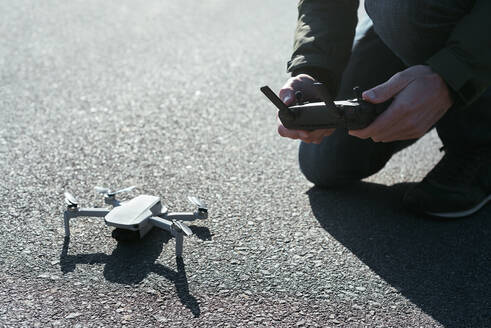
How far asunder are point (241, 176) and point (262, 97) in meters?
0.93

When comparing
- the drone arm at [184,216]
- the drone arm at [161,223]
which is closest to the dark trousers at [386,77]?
the drone arm at [184,216]

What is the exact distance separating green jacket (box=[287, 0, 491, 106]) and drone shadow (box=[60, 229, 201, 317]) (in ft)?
2.47

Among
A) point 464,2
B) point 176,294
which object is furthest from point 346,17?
point 176,294

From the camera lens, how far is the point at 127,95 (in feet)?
10.1

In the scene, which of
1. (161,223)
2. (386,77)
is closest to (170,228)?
(161,223)

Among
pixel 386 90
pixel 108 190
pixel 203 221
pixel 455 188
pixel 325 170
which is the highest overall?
pixel 108 190

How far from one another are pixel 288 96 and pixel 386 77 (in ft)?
2.10

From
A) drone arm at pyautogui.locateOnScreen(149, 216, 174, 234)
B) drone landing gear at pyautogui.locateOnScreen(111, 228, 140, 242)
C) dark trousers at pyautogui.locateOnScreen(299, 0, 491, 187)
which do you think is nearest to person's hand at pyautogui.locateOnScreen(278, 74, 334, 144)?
dark trousers at pyautogui.locateOnScreen(299, 0, 491, 187)

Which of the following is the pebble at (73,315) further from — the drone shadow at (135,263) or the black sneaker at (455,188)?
the black sneaker at (455,188)

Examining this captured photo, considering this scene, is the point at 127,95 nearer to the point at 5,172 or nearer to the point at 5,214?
the point at 5,172

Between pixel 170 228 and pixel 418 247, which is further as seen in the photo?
pixel 418 247

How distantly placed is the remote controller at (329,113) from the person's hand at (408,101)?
20 millimetres

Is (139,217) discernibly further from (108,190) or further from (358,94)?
(358,94)

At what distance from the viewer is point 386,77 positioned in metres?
2.24
